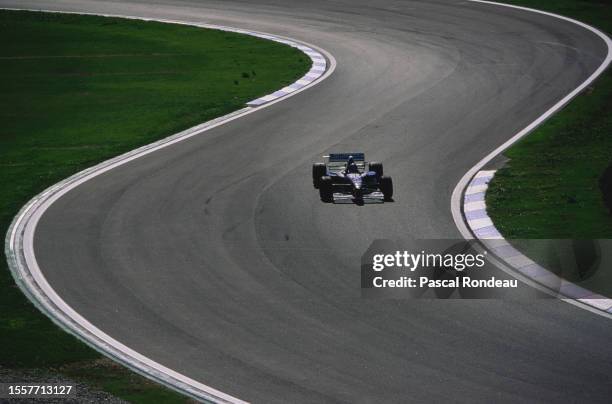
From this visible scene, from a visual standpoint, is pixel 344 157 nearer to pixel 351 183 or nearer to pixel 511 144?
pixel 351 183

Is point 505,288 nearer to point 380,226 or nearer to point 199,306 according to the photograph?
point 380,226

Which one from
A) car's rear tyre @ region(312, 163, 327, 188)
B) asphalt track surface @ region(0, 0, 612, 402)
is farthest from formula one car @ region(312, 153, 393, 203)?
asphalt track surface @ region(0, 0, 612, 402)

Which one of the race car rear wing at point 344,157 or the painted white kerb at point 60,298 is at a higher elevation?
the race car rear wing at point 344,157

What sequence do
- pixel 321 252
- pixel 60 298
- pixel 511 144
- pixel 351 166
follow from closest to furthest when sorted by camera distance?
pixel 60 298
pixel 321 252
pixel 351 166
pixel 511 144

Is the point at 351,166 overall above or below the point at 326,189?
above

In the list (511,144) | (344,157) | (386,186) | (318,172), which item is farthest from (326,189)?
(511,144)

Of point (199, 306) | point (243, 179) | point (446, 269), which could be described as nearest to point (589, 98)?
point (243, 179)

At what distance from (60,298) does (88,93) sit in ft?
55.4

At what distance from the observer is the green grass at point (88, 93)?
16.3 metres

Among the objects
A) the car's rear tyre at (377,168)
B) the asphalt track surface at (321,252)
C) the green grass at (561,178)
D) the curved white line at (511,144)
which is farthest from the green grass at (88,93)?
the green grass at (561,178)

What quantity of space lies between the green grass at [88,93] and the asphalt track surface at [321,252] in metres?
1.15

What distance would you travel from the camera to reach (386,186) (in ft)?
70.8

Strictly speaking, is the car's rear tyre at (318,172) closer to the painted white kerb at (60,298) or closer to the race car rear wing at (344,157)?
the race car rear wing at (344,157)

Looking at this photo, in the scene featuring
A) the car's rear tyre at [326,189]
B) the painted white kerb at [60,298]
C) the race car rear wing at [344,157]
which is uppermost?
the race car rear wing at [344,157]
